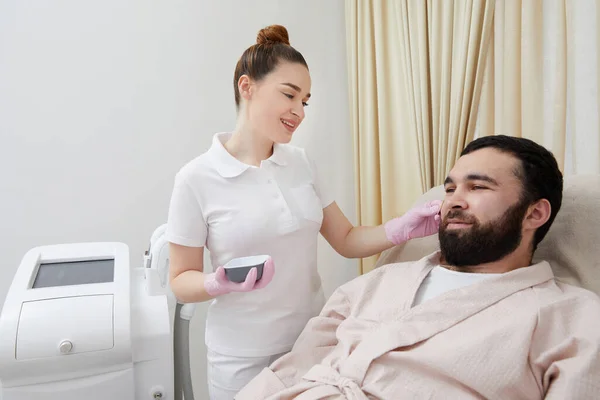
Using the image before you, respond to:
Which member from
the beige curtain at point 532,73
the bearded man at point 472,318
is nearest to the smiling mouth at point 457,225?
the bearded man at point 472,318

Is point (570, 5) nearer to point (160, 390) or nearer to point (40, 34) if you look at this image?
point (160, 390)

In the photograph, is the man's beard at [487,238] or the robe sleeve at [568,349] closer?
the robe sleeve at [568,349]

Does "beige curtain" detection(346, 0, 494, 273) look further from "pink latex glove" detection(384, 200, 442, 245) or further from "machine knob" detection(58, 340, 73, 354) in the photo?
"machine knob" detection(58, 340, 73, 354)

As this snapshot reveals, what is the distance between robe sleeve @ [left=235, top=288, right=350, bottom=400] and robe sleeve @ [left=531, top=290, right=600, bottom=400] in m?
0.51

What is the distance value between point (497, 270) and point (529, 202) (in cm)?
18

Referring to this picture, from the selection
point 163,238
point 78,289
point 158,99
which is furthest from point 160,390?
point 158,99

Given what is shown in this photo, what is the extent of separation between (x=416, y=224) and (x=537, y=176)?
373 mm

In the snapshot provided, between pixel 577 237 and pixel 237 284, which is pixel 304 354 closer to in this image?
pixel 237 284

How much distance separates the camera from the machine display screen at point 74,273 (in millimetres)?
1397

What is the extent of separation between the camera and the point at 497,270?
127 centimetres

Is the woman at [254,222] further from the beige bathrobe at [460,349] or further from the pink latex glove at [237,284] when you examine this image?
the beige bathrobe at [460,349]

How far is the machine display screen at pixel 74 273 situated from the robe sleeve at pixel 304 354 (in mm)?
495

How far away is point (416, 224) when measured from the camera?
151cm

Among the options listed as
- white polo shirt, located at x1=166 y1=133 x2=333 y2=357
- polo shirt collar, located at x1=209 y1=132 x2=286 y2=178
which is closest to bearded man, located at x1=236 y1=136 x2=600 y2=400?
white polo shirt, located at x1=166 y1=133 x2=333 y2=357
